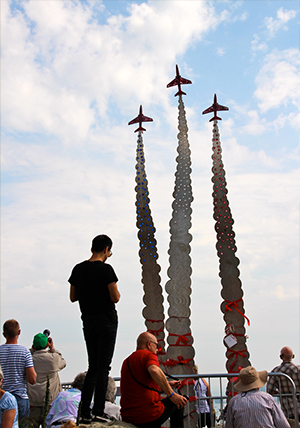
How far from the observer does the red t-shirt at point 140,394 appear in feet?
9.86

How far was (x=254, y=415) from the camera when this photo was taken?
10.6 feet

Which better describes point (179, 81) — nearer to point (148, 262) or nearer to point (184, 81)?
point (184, 81)

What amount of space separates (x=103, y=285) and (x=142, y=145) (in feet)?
14.9

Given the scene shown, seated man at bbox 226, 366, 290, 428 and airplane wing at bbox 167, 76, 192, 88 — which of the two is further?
airplane wing at bbox 167, 76, 192, 88

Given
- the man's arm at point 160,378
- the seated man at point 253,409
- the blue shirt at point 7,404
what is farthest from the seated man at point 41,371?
the seated man at point 253,409

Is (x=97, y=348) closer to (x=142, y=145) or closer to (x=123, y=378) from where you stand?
(x=123, y=378)

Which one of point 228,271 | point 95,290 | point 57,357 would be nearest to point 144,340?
point 95,290

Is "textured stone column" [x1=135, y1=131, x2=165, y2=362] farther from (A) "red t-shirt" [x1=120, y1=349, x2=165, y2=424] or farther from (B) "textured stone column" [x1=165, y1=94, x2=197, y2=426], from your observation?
(A) "red t-shirt" [x1=120, y1=349, x2=165, y2=424]

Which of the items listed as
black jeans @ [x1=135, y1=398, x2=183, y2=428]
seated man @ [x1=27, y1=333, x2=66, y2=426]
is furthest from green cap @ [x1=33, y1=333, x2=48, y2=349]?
black jeans @ [x1=135, y1=398, x2=183, y2=428]

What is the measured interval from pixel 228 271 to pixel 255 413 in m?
3.52

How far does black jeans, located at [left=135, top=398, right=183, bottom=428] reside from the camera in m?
3.00

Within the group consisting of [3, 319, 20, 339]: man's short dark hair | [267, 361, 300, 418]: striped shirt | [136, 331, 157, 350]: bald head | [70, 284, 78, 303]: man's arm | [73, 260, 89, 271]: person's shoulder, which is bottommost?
[267, 361, 300, 418]: striped shirt

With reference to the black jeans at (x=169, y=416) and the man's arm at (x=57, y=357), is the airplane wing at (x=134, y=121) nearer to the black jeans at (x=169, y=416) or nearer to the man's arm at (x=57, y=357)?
the man's arm at (x=57, y=357)

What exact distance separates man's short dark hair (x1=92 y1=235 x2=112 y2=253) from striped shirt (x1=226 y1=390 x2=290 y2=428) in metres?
1.62
